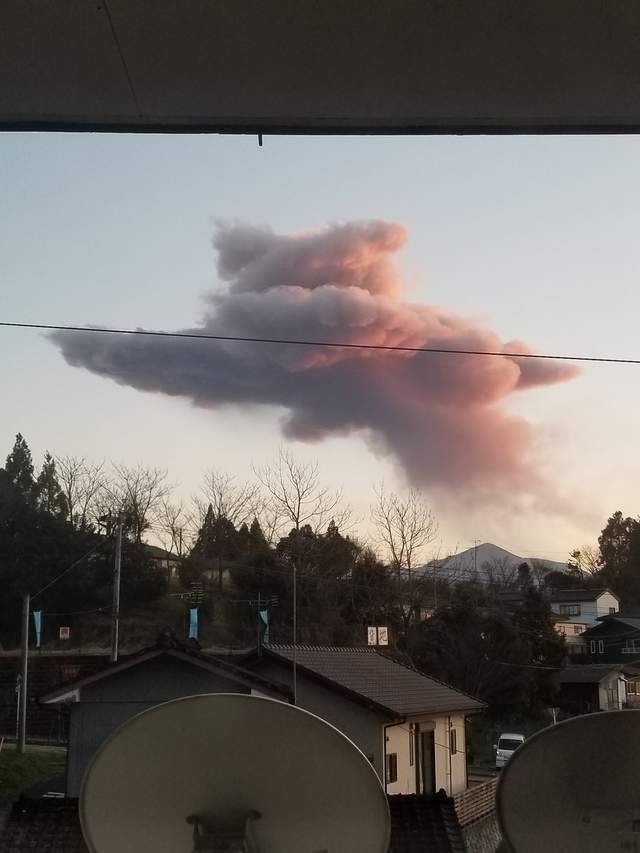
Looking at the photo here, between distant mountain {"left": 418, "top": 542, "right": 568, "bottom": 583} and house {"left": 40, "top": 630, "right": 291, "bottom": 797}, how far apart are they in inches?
17.8

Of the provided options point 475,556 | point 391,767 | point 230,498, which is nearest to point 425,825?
point 391,767

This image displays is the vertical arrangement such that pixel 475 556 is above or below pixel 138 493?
below

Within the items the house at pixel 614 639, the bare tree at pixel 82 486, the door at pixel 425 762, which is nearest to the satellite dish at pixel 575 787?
the door at pixel 425 762

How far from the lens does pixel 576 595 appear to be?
2.01 m

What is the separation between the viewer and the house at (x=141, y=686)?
1809 mm

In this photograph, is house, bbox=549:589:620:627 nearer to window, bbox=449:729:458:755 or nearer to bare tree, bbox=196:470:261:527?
window, bbox=449:729:458:755

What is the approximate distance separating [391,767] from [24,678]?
2.60 feet

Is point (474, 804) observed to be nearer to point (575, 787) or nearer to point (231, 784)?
point (575, 787)

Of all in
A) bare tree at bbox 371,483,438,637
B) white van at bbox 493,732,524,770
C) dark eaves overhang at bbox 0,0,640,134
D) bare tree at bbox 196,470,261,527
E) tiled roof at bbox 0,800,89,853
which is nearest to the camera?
dark eaves overhang at bbox 0,0,640,134

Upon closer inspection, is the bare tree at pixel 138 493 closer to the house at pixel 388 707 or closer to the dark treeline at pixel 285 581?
the dark treeline at pixel 285 581

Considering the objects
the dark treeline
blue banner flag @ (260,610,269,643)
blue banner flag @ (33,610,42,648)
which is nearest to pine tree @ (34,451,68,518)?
the dark treeline

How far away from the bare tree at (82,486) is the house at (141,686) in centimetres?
32

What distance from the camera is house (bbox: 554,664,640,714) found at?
1.80 metres

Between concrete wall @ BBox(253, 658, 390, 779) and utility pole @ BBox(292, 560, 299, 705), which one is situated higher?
utility pole @ BBox(292, 560, 299, 705)
